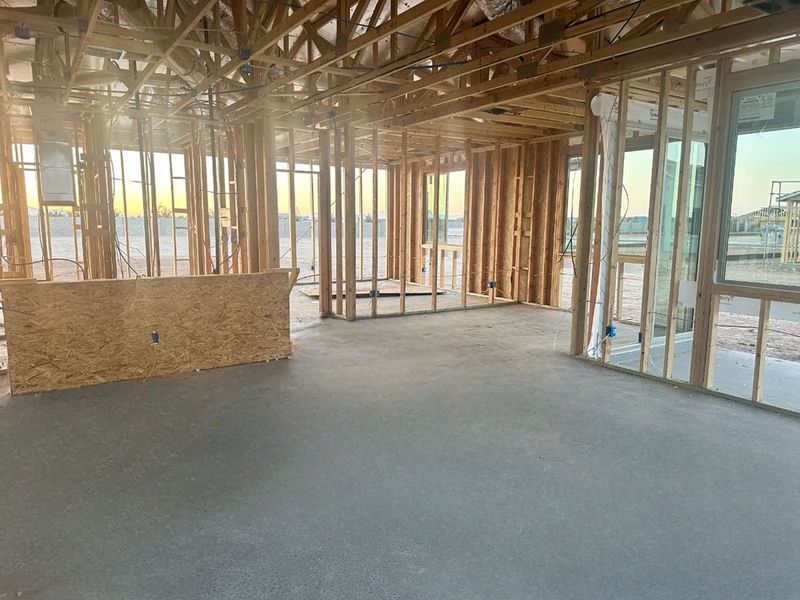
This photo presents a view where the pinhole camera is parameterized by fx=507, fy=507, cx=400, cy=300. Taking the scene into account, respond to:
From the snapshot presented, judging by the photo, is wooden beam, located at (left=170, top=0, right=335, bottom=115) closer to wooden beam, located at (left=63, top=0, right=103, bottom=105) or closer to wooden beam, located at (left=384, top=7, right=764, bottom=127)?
wooden beam, located at (left=63, top=0, right=103, bottom=105)

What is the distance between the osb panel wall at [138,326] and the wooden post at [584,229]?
329cm

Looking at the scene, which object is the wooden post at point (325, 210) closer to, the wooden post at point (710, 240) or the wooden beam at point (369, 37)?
the wooden beam at point (369, 37)

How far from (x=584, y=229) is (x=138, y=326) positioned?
4762 millimetres

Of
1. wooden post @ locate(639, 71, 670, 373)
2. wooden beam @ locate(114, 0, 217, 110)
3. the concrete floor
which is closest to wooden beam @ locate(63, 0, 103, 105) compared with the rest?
wooden beam @ locate(114, 0, 217, 110)

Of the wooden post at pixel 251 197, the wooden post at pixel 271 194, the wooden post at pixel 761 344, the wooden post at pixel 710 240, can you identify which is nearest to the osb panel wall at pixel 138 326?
the wooden post at pixel 271 194

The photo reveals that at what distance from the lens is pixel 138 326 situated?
4.87m

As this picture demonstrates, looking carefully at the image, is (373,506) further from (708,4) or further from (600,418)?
(708,4)

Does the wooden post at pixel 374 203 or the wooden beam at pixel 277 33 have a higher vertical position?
the wooden beam at pixel 277 33

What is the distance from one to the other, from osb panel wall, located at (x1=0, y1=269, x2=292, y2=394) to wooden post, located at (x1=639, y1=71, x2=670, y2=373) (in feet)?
12.4

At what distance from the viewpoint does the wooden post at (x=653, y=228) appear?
491 centimetres

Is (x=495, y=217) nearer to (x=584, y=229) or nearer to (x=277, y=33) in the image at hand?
(x=584, y=229)

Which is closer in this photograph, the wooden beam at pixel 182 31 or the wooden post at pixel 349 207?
the wooden beam at pixel 182 31

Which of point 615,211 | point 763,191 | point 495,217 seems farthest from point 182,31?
point 495,217

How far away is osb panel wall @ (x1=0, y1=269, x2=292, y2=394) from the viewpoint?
4.40m
